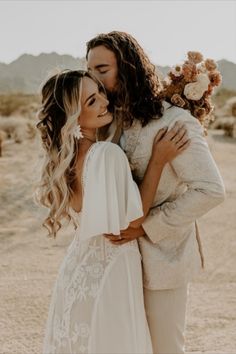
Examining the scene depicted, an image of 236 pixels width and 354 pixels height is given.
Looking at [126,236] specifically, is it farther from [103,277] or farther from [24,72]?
[24,72]

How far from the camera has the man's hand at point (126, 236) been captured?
3.29 metres

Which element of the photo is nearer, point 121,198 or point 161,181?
point 121,198

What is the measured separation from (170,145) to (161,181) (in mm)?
212

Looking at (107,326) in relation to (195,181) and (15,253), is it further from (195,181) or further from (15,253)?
(15,253)

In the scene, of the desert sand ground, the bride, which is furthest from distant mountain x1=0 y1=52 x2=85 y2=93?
the bride

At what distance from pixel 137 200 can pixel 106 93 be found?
0.60m

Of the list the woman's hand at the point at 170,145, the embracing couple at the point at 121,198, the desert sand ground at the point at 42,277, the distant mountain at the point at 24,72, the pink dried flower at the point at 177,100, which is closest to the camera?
the embracing couple at the point at 121,198

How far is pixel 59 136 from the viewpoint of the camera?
3402mm

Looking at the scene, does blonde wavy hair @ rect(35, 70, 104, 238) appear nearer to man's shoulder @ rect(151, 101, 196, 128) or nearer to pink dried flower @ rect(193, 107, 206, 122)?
man's shoulder @ rect(151, 101, 196, 128)

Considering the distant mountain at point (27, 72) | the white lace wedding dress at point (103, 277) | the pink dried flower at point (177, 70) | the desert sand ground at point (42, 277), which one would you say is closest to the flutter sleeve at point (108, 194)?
the white lace wedding dress at point (103, 277)

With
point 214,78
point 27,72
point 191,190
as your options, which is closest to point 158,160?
point 191,190

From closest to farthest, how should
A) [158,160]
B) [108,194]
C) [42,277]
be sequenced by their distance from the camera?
[108,194]
[158,160]
[42,277]

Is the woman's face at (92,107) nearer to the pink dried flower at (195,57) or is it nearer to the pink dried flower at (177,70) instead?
the pink dried flower at (177,70)

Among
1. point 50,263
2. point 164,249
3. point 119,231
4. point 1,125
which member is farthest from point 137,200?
point 1,125
